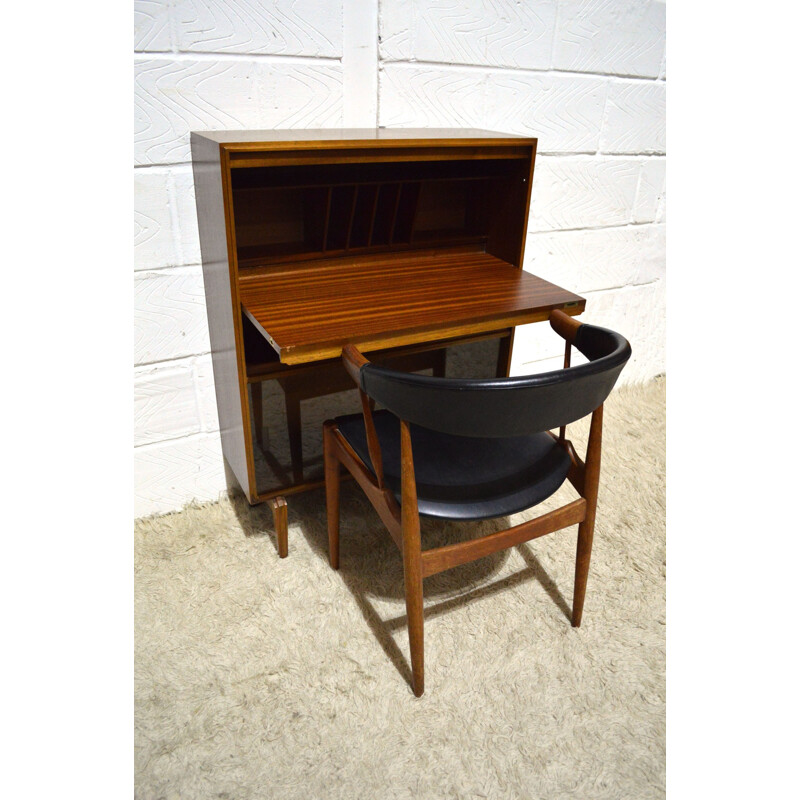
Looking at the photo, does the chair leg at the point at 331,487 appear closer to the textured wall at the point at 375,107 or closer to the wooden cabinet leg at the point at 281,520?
the wooden cabinet leg at the point at 281,520

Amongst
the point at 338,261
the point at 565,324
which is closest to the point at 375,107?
the point at 338,261

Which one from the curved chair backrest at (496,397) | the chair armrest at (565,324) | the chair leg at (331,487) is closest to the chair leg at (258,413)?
the chair leg at (331,487)

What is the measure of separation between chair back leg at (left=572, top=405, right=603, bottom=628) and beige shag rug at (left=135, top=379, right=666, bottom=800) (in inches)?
3.3

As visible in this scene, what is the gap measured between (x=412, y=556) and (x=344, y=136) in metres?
1.00

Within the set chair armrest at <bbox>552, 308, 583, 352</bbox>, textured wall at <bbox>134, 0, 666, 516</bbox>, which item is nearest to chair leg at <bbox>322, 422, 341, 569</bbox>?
textured wall at <bbox>134, 0, 666, 516</bbox>

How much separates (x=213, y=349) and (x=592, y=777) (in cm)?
136

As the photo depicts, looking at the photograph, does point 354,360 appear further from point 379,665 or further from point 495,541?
point 379,665

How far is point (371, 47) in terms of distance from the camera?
160cm

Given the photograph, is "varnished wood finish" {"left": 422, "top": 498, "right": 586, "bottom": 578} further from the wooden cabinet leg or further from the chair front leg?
the wooden cabinet leg

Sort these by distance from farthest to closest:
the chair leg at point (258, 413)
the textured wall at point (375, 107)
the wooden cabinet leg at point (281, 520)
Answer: the wooden cabinet leg at point (281, 520) < the chair leg at point (258, 413) < the textured wall at point (375, 107)

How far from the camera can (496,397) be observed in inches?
41.1

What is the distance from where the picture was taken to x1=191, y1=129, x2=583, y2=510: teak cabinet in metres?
1.32

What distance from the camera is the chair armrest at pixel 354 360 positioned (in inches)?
46.9

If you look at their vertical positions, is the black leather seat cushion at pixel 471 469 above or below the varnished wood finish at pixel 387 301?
below
